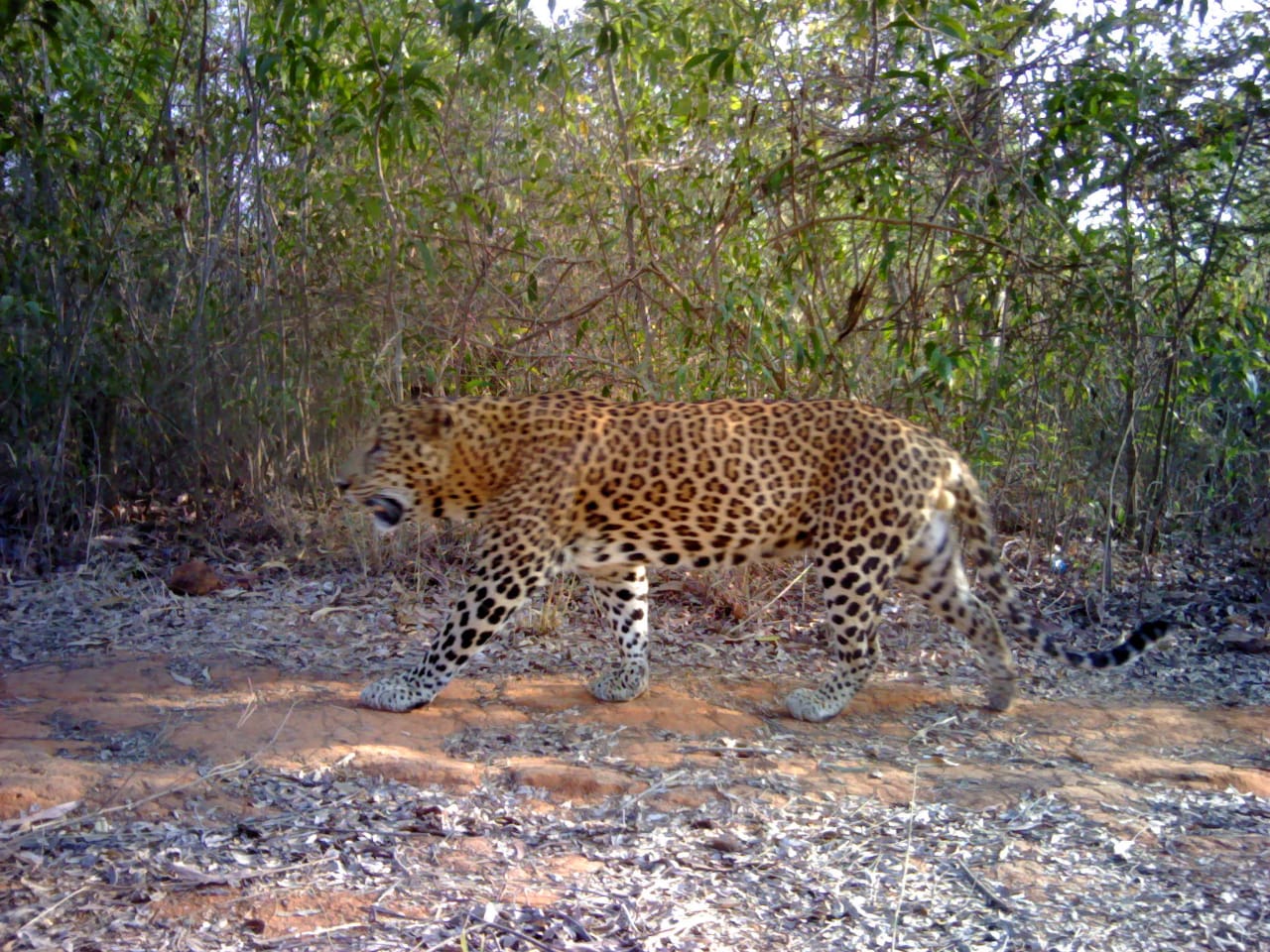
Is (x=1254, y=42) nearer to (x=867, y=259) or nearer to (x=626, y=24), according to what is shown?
(x=867, y=259)

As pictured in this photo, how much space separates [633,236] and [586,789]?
14.4ft

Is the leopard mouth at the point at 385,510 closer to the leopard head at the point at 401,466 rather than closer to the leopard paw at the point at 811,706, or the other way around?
the leopard head at the point at 401,466

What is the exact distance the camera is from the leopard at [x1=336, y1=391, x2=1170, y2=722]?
227 inches

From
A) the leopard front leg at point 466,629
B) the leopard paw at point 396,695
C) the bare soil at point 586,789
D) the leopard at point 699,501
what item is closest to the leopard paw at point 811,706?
the leopard at point 699,501

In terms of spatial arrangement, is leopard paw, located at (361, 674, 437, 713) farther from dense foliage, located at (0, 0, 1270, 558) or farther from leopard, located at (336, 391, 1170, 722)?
dense foliage, located at (0, 0, 1270, 558)

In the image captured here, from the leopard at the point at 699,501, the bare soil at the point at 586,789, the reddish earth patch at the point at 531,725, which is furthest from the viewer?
the leopard at the point at 699,501

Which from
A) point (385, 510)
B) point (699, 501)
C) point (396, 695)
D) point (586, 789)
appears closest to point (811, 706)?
point (699, 501)

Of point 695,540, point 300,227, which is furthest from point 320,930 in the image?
point 300,227

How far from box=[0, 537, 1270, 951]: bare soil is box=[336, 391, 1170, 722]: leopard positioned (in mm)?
377

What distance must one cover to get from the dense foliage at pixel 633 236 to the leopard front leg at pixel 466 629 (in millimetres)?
2153

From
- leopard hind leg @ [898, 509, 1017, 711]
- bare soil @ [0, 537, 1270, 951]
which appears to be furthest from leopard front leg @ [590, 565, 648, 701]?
leopard hind leg @ [898, 509, 1017, 711]

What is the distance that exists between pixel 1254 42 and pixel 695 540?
4.39 meters

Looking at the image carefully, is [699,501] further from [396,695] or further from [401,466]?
[396,695]

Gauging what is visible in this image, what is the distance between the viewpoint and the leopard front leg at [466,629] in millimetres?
5586
